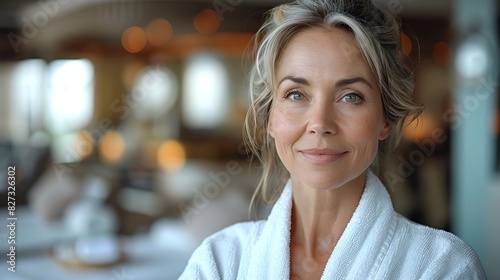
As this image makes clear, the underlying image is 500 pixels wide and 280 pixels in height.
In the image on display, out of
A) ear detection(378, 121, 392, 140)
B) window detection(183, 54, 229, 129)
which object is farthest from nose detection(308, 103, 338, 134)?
window detection(183, 54, 229, 129)

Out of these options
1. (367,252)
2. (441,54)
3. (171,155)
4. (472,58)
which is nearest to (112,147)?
(171,155)

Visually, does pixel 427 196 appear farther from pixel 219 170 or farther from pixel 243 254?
pixel 243 254

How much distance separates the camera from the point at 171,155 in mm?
7000

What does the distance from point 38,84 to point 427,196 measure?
392cm

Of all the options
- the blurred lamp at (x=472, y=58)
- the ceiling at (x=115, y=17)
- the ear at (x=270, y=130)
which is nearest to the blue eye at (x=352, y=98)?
the ear at (x=270, y=130)

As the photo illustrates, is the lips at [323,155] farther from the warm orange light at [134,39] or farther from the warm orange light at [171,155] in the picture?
the warm orange light at [134,39]

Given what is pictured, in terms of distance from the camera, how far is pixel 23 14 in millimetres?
5441

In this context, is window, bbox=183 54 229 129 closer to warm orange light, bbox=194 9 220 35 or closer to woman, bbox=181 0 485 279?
warm orange light, bbox=194 9 220 35

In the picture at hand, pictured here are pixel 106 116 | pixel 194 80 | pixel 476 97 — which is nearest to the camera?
pixel 476 97

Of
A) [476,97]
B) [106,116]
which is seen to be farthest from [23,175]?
[476,97]

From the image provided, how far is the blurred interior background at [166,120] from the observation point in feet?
11.3

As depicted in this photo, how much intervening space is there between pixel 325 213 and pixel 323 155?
120 millimetres

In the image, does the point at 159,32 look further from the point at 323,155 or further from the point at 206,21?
the point at 323,155

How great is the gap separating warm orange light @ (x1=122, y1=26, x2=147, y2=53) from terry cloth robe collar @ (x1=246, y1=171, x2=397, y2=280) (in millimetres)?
6167
